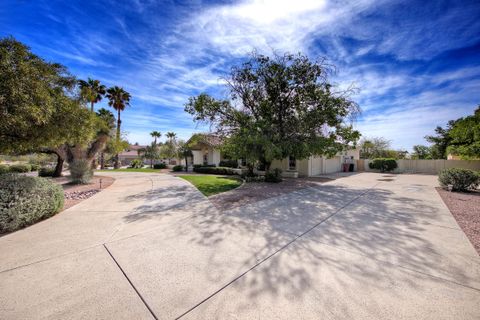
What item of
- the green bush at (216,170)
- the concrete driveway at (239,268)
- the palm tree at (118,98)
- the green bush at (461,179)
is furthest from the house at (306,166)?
the palm tree at (118,98)

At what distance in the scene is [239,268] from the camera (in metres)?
3.18

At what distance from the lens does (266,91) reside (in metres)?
13.5

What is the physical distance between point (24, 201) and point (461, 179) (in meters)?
18.3

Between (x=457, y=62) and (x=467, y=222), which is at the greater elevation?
(x=457, y=62)

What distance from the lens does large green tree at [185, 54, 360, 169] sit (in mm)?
12258

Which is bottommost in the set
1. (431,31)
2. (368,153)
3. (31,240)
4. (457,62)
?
(31,240)

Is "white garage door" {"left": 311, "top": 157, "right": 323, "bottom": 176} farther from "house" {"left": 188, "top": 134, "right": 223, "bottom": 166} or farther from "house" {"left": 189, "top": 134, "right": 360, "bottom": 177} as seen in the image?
"house" {"left": 188, "top": 134, "right": 223, "bottom": 166}

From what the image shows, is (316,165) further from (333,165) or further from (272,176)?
(272,176)

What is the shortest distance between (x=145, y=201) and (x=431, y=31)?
13.1 metres

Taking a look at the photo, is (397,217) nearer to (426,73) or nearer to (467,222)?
(467,222)

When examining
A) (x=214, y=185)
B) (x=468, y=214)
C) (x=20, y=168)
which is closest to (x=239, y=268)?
(x=468, y=214)

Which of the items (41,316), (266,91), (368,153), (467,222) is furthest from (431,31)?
(368,153)

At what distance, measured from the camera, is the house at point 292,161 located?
18375 millimetres

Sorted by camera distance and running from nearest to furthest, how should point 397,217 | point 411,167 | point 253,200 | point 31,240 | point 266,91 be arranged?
point 31,240
point 397,217
point 253,200
point 266,91
point 411,167
